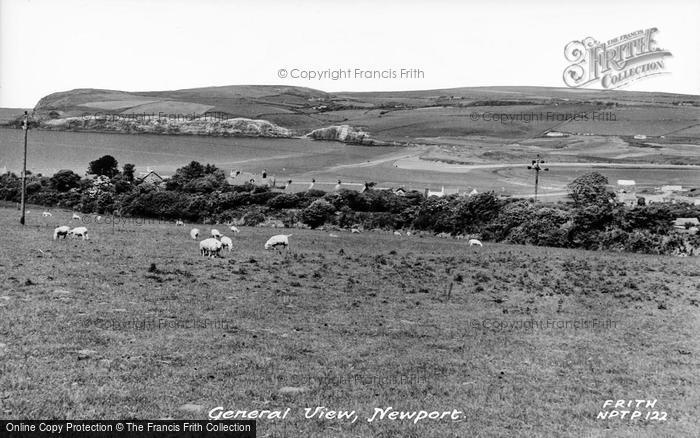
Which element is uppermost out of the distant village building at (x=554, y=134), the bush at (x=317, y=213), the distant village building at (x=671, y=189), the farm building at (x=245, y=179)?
the distant village building at (x=554, y=134)

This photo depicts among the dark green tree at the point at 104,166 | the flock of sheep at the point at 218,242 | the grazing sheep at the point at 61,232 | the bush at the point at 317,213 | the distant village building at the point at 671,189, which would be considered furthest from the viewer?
the distant village building at the point at 671,189

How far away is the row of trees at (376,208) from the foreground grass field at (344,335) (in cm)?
119

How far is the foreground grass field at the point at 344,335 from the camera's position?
7957 millimetres

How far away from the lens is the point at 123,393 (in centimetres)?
773

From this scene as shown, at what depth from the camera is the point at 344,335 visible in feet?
36.0

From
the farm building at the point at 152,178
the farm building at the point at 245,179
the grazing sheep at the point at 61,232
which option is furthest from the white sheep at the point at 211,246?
the grazing sheep at the point at 61,232

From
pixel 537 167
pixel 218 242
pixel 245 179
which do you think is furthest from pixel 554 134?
pixel 218 242

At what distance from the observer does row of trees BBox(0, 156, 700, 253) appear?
18.5 metres

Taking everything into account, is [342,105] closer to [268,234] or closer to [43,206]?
[268,234]

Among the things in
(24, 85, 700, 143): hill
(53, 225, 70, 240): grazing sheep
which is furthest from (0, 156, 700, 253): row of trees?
(24, 85, 700, 143): hill

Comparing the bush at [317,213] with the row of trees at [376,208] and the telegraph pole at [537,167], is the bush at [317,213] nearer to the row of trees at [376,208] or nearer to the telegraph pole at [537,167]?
the row of trees at [376,208]

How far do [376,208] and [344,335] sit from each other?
27.8 feet

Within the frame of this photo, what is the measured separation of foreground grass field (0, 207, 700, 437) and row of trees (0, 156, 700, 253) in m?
1.19
